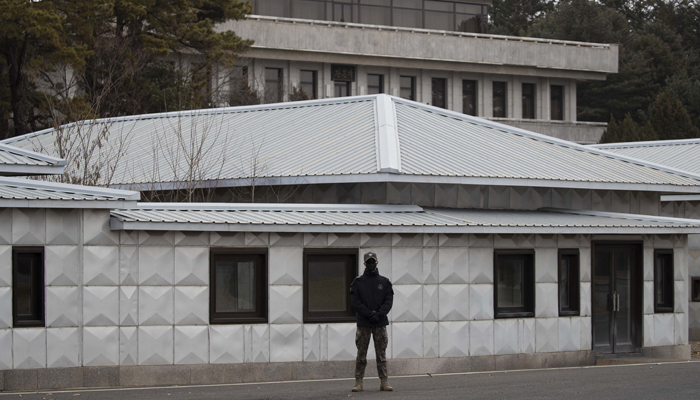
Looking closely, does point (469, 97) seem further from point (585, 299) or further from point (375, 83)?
point (585, 299)

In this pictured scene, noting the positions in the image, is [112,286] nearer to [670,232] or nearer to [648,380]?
[648,380]

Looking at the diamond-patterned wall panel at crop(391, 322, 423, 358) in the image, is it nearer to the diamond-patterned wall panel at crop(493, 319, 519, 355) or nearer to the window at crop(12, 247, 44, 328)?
the diamond-patterned wall panel at crop(493, 319, 519, 355)

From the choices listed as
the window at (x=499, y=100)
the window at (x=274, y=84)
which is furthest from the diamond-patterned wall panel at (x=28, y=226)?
the window at (x=499, y=100)

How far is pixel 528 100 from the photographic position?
60.4 metres

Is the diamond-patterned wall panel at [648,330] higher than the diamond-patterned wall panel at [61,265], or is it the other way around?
the diamond-patterned wall panel at [61,265]

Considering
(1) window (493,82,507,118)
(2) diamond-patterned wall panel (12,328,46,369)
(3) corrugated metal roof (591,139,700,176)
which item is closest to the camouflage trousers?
(2) diamond-patterned wall panel (12,328,46,369)

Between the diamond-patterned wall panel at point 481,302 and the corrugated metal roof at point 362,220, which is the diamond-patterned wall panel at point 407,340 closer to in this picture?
the diamond-patterned wall panel at point 481,302

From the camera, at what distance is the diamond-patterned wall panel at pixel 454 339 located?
16906 millimetres

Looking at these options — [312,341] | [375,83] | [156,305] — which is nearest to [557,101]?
[375,83]

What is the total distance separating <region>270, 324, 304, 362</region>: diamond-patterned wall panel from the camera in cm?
1575

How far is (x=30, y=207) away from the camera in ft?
46.2

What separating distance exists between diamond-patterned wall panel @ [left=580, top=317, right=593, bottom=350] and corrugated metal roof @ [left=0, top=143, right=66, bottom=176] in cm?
1039

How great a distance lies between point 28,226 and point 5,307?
1277mm

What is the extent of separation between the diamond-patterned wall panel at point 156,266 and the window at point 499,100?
45.7m
